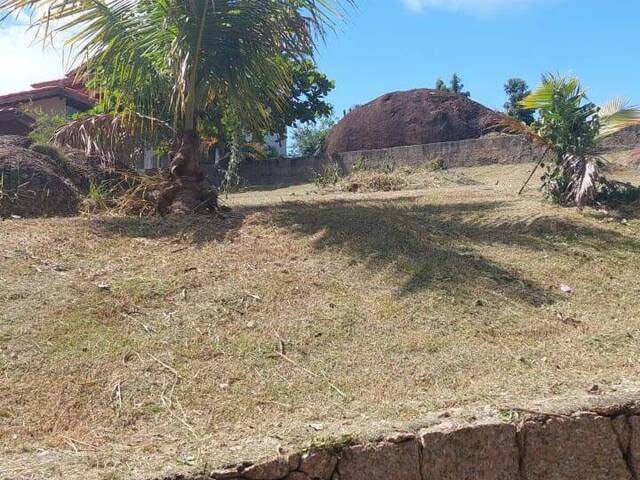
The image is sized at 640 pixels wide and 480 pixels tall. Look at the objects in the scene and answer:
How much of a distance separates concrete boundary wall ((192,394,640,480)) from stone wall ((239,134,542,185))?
8.97m

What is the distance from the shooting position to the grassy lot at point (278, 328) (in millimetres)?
3916

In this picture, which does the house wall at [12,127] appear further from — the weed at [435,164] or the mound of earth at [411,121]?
the weed at [435,164]

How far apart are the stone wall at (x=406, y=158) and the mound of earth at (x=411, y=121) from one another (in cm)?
155

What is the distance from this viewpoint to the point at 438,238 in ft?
22.9

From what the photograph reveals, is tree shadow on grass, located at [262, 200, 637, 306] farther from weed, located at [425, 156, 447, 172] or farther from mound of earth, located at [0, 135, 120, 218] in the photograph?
weed, located at [425, 156, 447, 172]

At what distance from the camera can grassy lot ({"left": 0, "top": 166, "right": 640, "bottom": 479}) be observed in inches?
154

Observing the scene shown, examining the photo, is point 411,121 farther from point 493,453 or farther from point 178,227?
point 493,453

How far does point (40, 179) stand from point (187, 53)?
6.53 ft

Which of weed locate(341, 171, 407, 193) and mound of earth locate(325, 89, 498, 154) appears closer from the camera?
weed locate(341, 171, 407, 193)

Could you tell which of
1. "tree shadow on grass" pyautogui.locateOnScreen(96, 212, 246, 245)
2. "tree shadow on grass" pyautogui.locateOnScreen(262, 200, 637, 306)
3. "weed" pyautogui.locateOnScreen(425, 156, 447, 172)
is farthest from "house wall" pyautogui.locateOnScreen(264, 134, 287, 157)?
"tree shadow on grass" pyautogui.locateOnScreen(96, 212, 246, 245)

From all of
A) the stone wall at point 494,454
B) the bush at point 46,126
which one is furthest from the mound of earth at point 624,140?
the stone wall at point 494,454

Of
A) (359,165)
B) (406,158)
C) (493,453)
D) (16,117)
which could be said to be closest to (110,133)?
(493,453)

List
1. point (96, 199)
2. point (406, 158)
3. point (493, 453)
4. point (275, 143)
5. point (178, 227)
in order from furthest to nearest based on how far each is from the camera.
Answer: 1. point (275, 143)
2. point (406, 158)
3. point (96, 199)
4. point (178, 227)
5. point (493, 453)

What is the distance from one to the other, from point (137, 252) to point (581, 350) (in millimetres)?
3457
